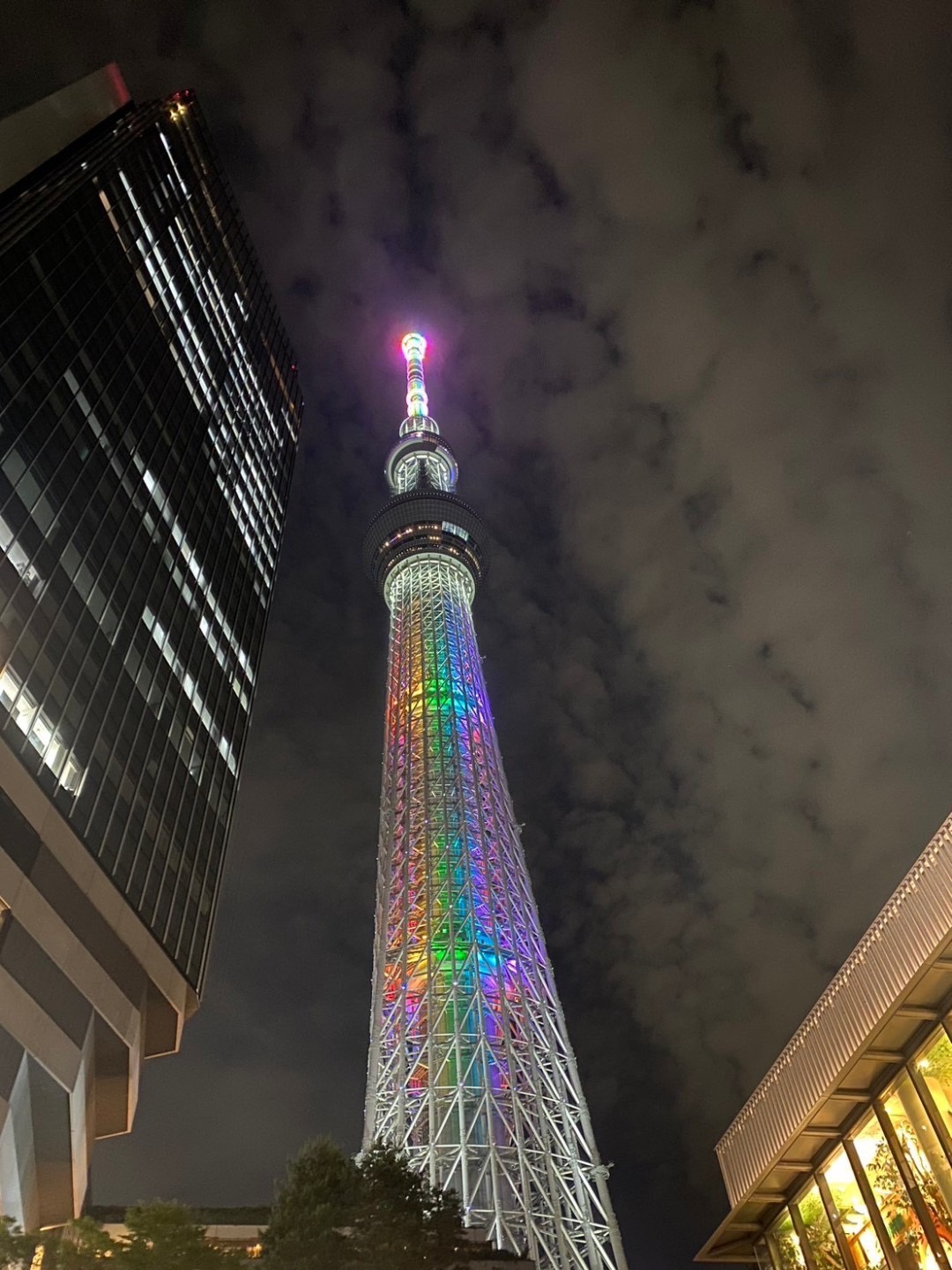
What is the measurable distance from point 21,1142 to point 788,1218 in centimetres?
2983

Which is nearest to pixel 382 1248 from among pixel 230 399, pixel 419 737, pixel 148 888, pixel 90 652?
pixel 148 888

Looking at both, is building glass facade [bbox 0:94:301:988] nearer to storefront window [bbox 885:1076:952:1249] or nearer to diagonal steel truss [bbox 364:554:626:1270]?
diagonal steel truss [bbox 364:554:626:1270]

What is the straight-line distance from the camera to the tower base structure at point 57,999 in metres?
34.4

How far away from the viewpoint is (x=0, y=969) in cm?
3341

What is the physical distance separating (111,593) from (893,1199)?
40341 millimetres

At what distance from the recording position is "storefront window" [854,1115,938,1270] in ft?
52.9

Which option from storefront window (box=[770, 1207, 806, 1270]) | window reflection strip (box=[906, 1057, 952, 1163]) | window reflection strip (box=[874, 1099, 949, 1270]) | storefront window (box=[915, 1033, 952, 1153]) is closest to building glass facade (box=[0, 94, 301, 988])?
storefront window (box=[770, 1207, 806, 1270])

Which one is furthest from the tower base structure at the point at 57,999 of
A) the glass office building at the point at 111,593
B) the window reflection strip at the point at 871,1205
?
the window reflection strip at the point at 871,1205

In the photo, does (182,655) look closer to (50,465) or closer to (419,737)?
(50,465)

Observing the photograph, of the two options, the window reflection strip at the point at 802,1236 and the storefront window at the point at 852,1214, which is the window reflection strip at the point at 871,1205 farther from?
the window reflection strip at the point at 802,1236

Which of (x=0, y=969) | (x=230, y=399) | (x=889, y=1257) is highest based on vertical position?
(x=230, y=399)

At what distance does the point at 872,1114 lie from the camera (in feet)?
57.8

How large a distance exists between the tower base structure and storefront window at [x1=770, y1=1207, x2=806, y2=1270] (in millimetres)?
26141

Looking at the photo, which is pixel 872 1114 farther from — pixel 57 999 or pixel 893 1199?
pixel 57 999
